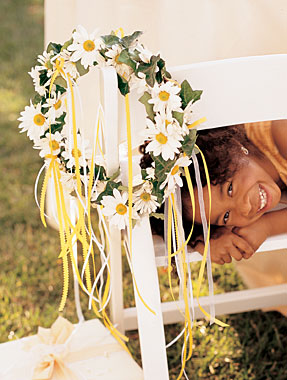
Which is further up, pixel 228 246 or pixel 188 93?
pixel 188 93

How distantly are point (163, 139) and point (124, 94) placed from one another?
0.10 metres

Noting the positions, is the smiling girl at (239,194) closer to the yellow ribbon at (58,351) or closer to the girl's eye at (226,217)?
the girl's eye at (226,217)

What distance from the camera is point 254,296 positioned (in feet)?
5.59

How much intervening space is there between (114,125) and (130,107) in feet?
0.13

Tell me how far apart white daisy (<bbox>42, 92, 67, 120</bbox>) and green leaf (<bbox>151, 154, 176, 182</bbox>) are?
0.61ft

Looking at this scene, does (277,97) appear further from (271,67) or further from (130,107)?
(130,107)

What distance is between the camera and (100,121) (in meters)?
1.14

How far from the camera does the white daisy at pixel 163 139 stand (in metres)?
1.00

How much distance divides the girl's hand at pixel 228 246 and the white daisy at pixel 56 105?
1.21ft

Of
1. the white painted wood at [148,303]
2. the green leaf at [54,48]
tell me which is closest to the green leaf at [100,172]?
the white painted wood at [148,303]

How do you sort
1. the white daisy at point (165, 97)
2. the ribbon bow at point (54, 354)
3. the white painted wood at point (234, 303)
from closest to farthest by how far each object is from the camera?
the white daisy at point (165, 97), the ribbon bow at point (54, 354), the white painted wood at point (234, 303)

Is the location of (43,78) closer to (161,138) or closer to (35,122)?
(35,122)

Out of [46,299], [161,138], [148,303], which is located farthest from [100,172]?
[46,299]

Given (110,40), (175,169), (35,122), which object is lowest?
(175,169)
